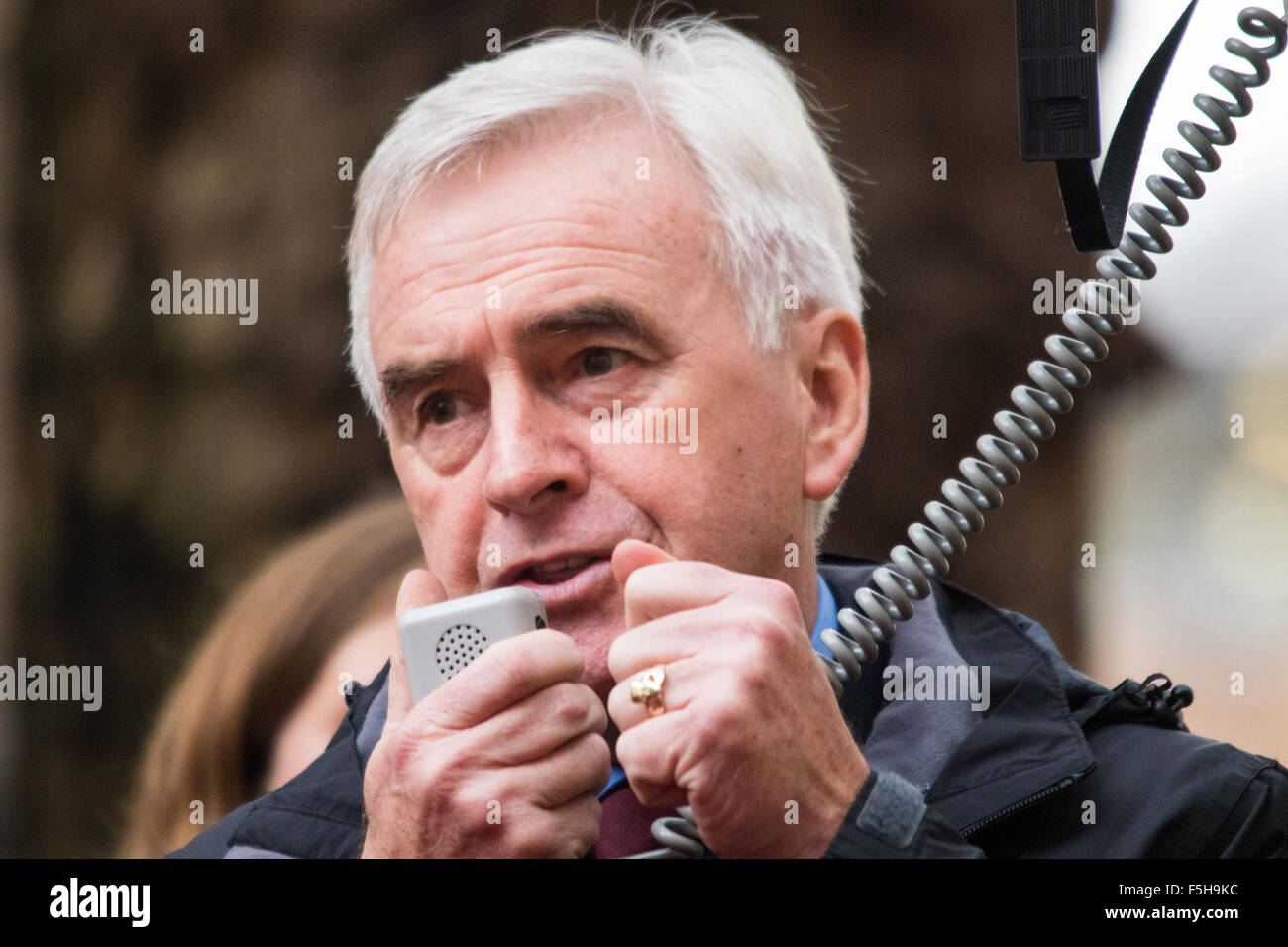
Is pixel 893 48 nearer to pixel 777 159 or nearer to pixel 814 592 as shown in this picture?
pixel 777 159

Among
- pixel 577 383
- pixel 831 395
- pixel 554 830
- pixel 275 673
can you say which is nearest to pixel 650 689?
pixel 554 830

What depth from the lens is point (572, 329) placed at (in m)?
2.49

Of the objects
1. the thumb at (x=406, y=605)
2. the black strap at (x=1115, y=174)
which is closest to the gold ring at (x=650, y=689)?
the thumb at (x=406, y=605)

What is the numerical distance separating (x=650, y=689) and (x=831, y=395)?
93 centimetres

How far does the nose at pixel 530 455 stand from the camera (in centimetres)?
234

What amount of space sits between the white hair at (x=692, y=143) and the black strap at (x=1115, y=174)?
552 millimetres

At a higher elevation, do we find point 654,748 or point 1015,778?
point 654,748
